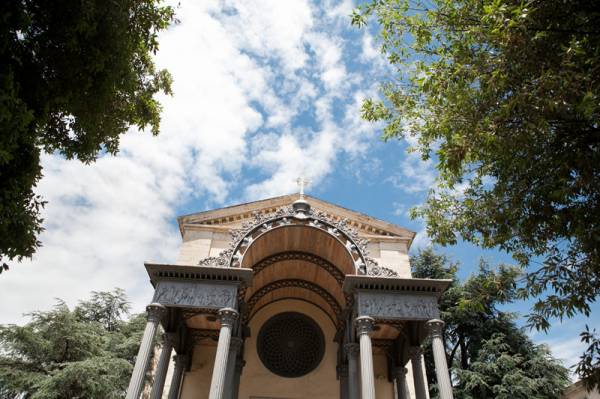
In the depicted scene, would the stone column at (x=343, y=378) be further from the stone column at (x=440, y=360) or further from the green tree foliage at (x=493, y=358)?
the green tree foliage at (x=493, y=358)

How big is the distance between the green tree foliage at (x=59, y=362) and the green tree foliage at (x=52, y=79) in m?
11.2

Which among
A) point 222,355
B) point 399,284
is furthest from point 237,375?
point 399,284

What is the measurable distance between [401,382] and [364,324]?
3.87 metres

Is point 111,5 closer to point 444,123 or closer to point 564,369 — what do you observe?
point 444,123

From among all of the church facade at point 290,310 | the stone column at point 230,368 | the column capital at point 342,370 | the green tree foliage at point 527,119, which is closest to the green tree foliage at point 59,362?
the church facade at point 290,310

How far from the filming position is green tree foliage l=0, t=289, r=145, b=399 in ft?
48.6

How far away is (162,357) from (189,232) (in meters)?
4.78

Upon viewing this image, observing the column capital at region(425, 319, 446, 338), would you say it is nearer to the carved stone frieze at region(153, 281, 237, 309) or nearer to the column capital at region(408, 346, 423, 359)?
the column capital at region(408, 346, 423, 359)

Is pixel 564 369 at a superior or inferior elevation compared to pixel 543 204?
superior

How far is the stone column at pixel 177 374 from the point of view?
1315 cm

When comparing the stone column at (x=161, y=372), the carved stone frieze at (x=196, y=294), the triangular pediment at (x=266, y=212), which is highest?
the triangular pediment at (x=266, y=212)

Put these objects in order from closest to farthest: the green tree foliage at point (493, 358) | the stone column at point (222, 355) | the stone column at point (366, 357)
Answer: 1. the stone column at point (222, 355)
2. the stone column at point (366, 357)
3. the green tree foliage at point (493, 358)

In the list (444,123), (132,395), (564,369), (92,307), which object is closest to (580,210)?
(444,123)

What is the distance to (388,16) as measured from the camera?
8.70 metres
